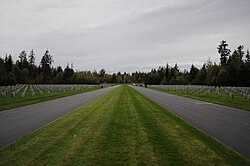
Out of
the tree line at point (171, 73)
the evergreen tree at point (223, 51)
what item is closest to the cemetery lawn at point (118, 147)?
the tree line at point (171, 73)

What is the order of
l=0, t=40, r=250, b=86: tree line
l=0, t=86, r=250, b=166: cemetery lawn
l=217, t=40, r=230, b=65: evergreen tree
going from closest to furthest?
l=0, t=86, r=250, b=166: cemetery lawn
l=0, t=40, r=250, b=86: tree line
l=217, t=40, r=230, b=65: evergreen tree

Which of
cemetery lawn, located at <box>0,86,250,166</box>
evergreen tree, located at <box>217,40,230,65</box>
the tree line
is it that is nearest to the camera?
cemetery lawn, located at <box>0,86,250,166</box>

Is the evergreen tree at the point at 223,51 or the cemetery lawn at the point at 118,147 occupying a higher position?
the evergreen tree at the point at 223,51

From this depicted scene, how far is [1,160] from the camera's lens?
18.6 feet

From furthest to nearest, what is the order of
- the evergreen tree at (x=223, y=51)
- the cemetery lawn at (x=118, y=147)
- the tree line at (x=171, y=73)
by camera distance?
the evergreen tree at (x=223, y=51)
the tree line at (x=171, y=73)
the cemetery lawn at (x=118, y=147)

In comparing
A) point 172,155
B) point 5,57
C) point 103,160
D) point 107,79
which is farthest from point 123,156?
point 107,79

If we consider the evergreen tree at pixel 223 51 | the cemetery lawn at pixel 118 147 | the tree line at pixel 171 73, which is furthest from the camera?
the evergreen tree at pixel 223 51

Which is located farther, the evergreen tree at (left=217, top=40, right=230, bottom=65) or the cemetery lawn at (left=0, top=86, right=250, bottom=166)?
the evergreen tree at (left=217, top=40, right=230, bottom=65)

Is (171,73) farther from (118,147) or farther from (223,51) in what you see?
(118,147)

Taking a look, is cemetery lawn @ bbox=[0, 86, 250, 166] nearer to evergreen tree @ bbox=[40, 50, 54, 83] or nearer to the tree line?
the tree line

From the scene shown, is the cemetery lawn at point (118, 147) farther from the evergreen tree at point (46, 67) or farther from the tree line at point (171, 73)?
the evergreen tree at point (46, 67)

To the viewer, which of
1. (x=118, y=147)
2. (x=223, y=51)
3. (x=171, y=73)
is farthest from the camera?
(x=171, y=73)

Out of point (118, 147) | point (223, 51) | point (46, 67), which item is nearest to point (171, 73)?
point (223, 51)

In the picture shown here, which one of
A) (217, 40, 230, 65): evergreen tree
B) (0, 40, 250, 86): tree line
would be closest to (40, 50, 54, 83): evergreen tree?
(0, 40, 250, 86): tree line
